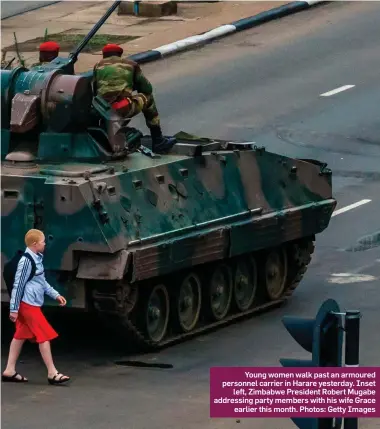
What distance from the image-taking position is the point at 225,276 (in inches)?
687

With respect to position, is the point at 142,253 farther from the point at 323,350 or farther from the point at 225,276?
the point at 323,350

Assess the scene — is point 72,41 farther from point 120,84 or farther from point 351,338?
point 351,338

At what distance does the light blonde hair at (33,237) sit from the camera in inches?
576

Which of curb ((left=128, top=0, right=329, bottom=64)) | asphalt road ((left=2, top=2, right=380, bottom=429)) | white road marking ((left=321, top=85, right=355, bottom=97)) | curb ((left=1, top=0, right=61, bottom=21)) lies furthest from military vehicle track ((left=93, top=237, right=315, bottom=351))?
curb ((left=1, top=0, right=61, bottom=21))

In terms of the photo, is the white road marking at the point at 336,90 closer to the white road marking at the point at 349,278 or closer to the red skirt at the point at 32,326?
the white road marking at the point at 349,278

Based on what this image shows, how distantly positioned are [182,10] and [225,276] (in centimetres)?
1650

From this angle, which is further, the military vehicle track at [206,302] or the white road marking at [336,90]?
the white road marking at [336,90]

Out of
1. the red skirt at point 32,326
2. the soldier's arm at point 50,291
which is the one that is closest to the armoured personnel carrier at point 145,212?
the soldier's arm at point 50,291

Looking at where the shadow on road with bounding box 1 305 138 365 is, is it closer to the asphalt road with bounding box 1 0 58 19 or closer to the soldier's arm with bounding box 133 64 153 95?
Answer: the soldier's arm with bounding box 133 64 153 95

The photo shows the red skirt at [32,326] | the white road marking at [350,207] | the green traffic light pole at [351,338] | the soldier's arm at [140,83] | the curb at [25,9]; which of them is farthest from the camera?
the curb at [25,9]

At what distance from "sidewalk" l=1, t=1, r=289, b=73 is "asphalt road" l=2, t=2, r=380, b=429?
75 centimetres

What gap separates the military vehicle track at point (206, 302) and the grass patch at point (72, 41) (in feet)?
38.6

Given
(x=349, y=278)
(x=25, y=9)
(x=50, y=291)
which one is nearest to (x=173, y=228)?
(x=50, y=291)

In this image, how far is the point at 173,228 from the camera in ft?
53.0
